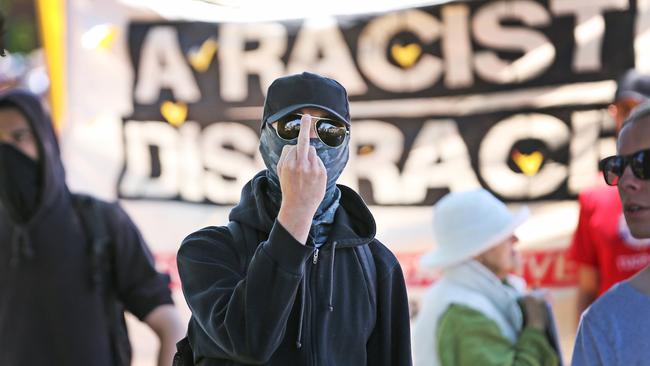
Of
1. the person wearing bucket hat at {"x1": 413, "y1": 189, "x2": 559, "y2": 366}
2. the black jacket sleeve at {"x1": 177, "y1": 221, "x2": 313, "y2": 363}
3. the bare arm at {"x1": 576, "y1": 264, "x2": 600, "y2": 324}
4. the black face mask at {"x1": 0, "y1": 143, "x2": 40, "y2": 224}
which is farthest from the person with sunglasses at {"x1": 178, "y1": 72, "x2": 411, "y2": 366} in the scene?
the bare arm at {"x1": 576, "y1": 264, "x2": 600, "y2": 324}

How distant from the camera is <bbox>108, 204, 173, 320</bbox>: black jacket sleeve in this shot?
3576 mm

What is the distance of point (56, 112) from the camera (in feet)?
19.1

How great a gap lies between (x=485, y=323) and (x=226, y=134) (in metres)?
2.47

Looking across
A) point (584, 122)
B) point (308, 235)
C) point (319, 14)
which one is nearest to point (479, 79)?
point (584, 122)

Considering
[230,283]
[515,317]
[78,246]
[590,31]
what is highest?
[590,31]

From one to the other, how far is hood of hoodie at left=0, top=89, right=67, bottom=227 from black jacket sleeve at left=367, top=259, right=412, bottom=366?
1627mm

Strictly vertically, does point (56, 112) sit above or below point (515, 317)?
above

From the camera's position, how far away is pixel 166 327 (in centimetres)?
366

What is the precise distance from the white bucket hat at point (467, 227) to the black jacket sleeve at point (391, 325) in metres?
1.36

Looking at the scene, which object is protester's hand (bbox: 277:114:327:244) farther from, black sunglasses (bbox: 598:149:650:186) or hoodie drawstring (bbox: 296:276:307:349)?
black sunglasses (bbox: 598:149:650:186)

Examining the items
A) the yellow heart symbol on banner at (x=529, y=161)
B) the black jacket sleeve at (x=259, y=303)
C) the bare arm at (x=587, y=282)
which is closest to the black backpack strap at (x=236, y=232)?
the black jacket sleeve at (x=259, y=303)

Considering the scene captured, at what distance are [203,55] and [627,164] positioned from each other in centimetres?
353

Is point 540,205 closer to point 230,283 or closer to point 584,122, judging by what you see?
point 584,122

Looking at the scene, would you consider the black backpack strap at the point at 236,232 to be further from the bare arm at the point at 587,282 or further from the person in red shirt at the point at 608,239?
the bare arm at the point at 587,282
